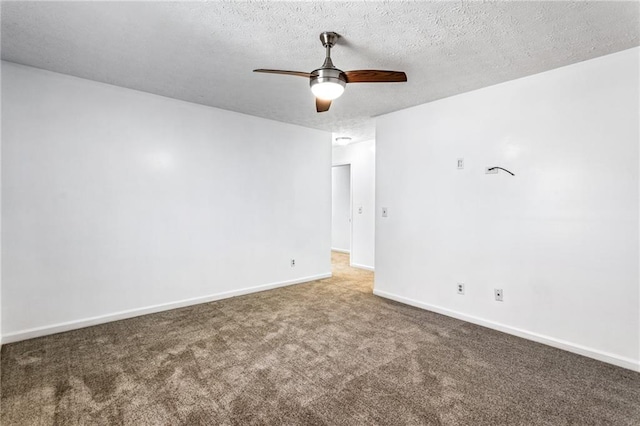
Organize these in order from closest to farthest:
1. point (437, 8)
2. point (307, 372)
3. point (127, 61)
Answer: point (437, 8) → point (307, 372) → point (127, 61)

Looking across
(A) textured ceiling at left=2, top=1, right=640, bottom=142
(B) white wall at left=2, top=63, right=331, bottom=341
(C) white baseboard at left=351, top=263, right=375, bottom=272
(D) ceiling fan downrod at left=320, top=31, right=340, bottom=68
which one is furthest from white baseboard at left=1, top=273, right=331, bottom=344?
(D) ceiling fan downrod at left=320, top=31, right=340, bottom=68

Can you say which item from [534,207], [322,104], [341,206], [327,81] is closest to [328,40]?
[327,81]

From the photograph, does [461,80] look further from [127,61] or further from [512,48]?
[127,61]

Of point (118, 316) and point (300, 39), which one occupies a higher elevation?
point (300, 39)

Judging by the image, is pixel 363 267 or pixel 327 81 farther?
pixel 363 267

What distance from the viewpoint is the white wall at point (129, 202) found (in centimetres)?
281

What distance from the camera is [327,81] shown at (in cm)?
218

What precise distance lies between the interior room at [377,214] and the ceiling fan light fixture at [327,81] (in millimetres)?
12

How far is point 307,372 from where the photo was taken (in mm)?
2279

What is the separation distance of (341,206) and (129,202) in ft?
17.5

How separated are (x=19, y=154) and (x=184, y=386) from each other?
8.33 feet

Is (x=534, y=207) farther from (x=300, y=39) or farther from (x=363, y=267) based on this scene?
(x=363, y=267)

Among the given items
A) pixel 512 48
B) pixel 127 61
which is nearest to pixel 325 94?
pixel 512 48

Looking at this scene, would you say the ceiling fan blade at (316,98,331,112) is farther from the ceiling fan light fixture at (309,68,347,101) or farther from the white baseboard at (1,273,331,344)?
the white baseboard at (1,273,331,344)
